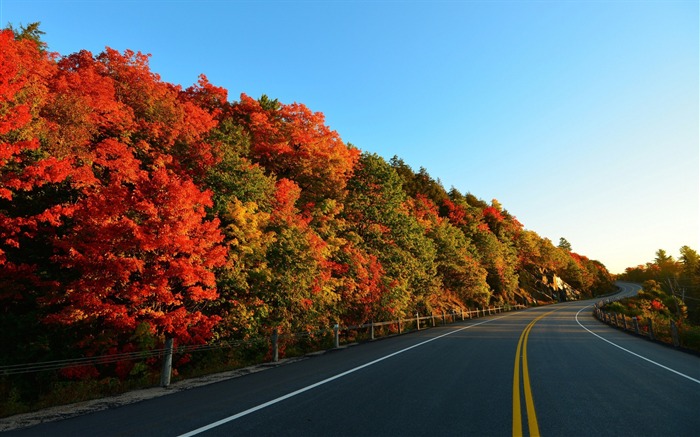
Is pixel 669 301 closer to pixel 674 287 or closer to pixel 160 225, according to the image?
pixel 674 287

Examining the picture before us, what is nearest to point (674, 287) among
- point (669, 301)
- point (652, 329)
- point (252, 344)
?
point (669, 301)

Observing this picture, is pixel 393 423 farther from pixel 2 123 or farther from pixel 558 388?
pixel 2 123

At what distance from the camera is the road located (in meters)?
5.30

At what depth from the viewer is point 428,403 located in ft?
21.4

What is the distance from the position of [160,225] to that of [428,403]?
10508 millimetres

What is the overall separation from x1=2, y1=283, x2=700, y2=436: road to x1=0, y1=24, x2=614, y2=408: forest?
5538mm

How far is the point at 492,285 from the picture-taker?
224 feet

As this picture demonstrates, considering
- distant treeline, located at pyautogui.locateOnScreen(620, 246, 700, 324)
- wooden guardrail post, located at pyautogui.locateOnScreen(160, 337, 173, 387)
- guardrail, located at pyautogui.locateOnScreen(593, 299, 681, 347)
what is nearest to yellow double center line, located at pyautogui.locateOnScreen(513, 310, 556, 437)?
wooden guardrail post, located at pyautogui.locateOnScreen(160, 337, 173, 387)

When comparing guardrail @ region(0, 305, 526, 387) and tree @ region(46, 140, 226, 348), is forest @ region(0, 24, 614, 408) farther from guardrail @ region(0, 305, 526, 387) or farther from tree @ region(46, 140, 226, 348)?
guardrail @ region(0, 305, 526, 387)

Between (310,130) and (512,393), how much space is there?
1163 inches

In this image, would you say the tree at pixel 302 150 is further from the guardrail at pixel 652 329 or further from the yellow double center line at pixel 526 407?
the guardrail at pixel 652 329

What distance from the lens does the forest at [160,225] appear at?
41.2 ft

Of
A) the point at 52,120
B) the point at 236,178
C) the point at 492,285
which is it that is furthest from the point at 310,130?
the point at 492,285

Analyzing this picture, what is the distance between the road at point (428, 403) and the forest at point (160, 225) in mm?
5538
